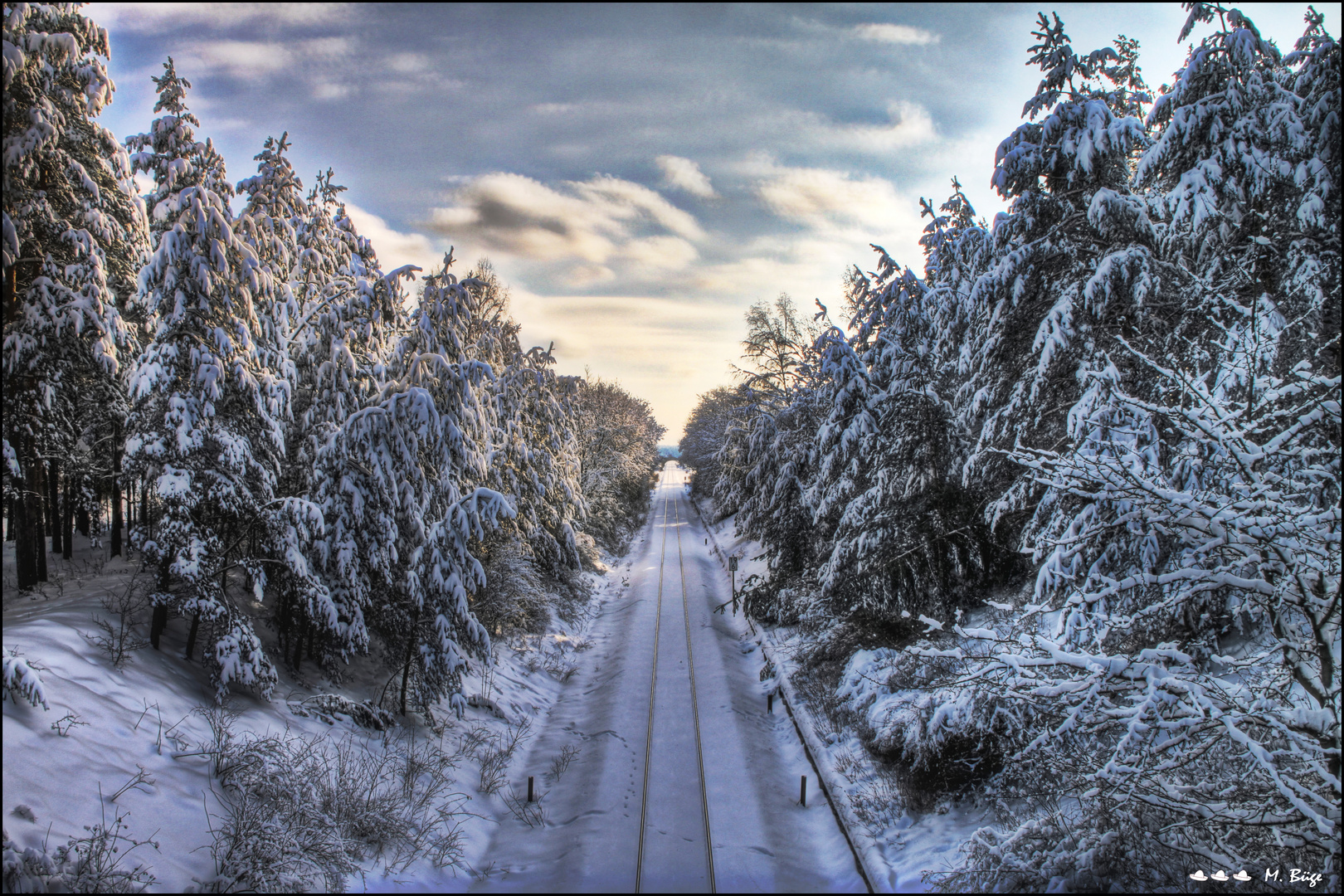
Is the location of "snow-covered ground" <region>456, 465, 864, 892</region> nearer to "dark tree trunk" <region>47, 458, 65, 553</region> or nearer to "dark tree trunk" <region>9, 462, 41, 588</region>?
"dark tree trunk" <region>9, 462, 41, 588</region>

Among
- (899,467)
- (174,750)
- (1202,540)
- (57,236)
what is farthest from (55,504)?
(1202,540)

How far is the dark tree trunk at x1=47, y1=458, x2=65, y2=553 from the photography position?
13797 millimetres

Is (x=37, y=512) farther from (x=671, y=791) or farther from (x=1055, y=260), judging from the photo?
(x=1055, y=260)

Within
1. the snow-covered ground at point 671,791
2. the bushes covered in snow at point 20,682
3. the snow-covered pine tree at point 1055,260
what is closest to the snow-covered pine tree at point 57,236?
the bushes covered in snow at point 20,682

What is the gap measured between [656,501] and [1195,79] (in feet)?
191

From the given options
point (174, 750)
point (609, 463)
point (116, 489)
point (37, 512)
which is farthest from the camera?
point (609, 463)

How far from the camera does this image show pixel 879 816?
29.8 feet

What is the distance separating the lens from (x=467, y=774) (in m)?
10.7

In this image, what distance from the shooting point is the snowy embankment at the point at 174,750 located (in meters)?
6.04

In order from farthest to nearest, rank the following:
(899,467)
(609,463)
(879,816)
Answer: (609,463), (899,467), (879,816)

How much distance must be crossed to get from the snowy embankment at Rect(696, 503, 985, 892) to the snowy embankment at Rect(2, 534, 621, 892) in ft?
18.4

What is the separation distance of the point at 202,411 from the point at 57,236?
199 inches

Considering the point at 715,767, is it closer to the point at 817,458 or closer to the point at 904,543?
the point at 904,543

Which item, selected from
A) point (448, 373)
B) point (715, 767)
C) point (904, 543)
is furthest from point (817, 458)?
point (448, 373)
